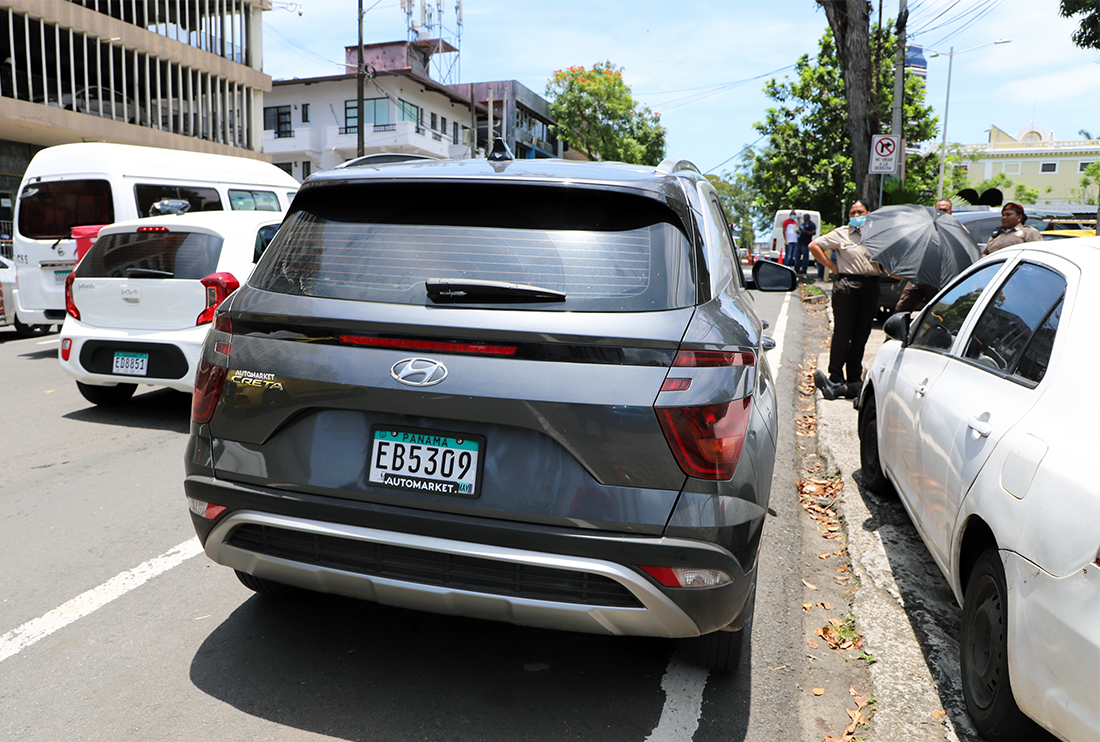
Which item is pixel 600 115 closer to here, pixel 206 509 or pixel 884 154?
pixel 884 154

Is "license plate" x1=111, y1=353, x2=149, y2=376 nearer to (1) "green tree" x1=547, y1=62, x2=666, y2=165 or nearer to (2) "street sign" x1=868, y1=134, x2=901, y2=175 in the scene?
(2) "street sign" x1=868, y1=134, x2=901, y2=175

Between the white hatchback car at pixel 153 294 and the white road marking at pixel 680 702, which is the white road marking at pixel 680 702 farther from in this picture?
the white hatchback car at pixel 153 294

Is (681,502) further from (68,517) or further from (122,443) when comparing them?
(122,443)

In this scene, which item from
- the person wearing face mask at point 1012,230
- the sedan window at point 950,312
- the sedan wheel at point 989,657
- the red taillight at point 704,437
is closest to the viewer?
the red taillight at point 704,437

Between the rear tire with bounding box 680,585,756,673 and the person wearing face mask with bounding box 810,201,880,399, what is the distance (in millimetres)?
5176

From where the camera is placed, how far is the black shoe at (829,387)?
7855 mm

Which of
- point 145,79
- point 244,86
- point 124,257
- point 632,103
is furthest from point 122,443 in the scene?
point 632,103

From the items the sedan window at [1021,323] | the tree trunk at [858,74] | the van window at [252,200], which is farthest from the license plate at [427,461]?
the tree trunk at [858,74]

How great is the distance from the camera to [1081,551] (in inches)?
85.0

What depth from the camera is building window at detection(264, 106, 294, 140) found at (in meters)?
44.9

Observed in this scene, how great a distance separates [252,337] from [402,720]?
52.6 inches

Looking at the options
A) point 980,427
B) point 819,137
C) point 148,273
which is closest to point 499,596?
point 980,427

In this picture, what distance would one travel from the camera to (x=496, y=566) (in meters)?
2.55

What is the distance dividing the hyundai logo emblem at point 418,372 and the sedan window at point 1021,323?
1972 mm
